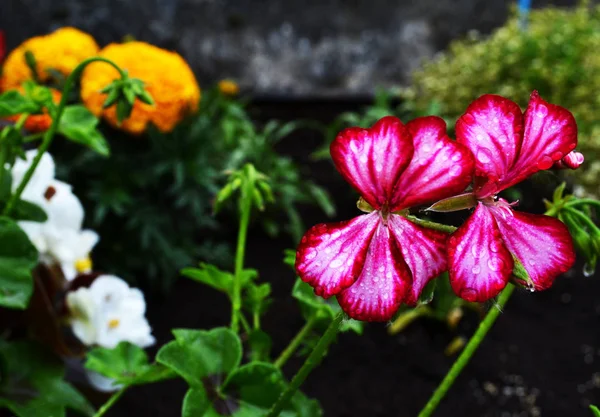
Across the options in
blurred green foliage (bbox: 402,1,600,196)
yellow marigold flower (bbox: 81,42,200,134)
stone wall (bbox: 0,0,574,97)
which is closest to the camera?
yellow marigold flower (bbox: 81,42,200,134)

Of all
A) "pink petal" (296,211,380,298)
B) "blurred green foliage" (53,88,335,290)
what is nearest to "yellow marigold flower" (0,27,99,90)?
"blurred green foliage" (53,88,335,290)

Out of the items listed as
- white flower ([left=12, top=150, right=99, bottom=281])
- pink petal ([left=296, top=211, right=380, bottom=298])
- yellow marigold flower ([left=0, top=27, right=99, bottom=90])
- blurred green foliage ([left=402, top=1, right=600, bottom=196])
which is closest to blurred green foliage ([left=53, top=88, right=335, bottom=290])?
yellow marigold flower ([left=0, top=27, right=99, bottom=90])

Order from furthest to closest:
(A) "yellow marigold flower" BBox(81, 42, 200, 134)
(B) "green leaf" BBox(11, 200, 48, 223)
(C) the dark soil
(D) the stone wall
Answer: (D) the stone wall < (A) "yellow marigold flower" BBox(81, 42, 200, 134) < (C) the dark soil < (B) "green leaf" BBox(11, 200, 48, 223)

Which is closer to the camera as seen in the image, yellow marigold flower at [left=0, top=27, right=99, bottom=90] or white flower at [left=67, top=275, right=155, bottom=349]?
white flower at [left=67, top=275, right=155, bottom=349]

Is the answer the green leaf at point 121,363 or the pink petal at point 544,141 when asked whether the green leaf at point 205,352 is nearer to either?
the green leaf at point 121,363

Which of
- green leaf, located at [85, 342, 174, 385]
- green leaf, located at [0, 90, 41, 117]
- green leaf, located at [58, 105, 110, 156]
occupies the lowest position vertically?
green leaf, located at [85, 342, 174, 385]

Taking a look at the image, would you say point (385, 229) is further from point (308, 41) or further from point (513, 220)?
point (308, 41)

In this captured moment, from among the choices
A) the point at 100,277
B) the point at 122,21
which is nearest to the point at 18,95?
the point at 100,277

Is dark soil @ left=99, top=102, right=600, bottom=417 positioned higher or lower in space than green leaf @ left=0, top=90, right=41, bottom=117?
lower

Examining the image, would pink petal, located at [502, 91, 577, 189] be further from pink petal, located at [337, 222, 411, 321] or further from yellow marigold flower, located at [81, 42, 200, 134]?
yellow marigold flower, located at [81, 42, 200, 134]
